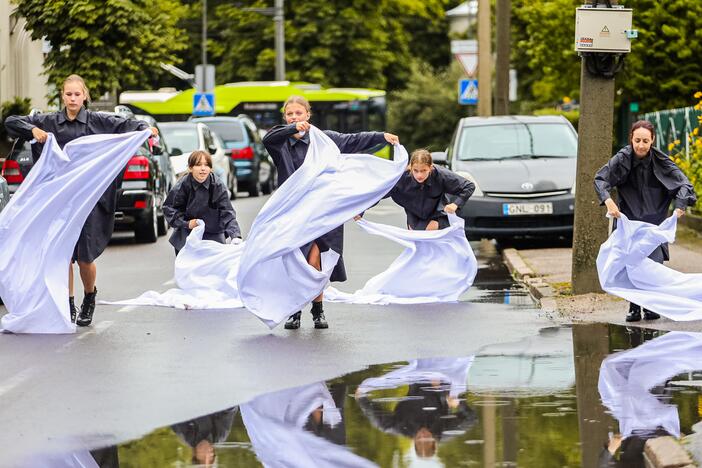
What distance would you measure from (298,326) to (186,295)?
88.7 inches

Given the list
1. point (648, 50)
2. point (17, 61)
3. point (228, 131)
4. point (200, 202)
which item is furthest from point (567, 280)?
point (17, 61)

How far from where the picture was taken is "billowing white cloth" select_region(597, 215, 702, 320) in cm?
1179

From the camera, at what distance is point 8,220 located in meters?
11.9

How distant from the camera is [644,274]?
12.0 metres

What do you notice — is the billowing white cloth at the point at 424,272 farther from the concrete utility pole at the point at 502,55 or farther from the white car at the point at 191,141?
the concrete utility pole at the point at 502,55

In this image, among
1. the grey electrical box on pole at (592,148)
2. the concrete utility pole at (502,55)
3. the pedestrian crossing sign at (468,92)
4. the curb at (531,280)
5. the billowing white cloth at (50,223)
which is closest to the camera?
the billowing white cloth at (50,223)

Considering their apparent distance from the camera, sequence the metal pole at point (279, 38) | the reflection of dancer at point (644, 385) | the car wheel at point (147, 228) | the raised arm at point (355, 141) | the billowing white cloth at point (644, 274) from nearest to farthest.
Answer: the reflection of dancer at point (644, 385), the billowing white cloth at point (644, 274), the raised arm at point (355, 141), the car wheel at point (147, 228), the metal pole at point (279, 38)

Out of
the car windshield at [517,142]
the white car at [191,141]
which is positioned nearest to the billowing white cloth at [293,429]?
the car windshield at [517,142]

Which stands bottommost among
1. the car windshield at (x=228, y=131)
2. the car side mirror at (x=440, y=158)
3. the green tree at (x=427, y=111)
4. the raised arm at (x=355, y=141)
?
the green tree at (x=427, y=111)

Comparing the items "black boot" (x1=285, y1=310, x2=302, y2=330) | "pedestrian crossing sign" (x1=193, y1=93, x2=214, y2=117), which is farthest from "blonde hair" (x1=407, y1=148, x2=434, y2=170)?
"pedestrian crossing sign" (x1=193, y1=93, x2=214, y2=117)

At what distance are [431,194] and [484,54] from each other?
20452 millimetres

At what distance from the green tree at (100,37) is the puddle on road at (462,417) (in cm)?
2172

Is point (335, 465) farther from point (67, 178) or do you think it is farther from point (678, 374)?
point (67, 178)

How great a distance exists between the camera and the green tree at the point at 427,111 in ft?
198
